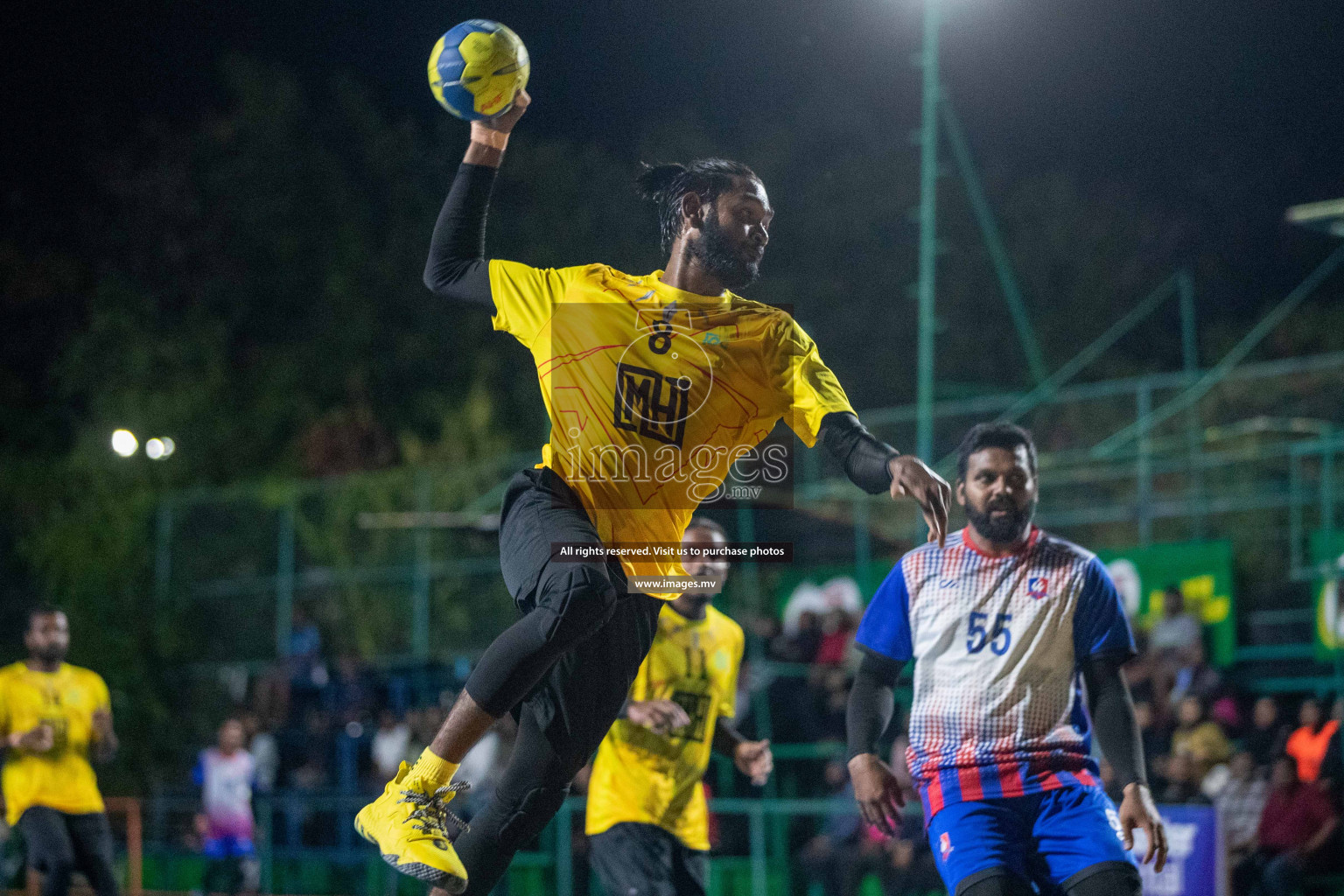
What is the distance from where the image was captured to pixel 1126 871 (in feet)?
14.6

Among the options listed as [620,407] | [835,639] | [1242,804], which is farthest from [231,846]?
[620,407]

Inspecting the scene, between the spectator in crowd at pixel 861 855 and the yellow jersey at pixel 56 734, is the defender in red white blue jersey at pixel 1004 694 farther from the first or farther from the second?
the yellow jersey at pixel 56 734

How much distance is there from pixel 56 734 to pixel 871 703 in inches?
252

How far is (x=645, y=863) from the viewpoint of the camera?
696cm

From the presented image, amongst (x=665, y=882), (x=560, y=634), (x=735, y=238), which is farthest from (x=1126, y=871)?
(x=665, y=882)

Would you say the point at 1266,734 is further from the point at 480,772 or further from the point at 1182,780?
the point at 480,772

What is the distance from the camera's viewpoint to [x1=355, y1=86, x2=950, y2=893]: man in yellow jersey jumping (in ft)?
15.9

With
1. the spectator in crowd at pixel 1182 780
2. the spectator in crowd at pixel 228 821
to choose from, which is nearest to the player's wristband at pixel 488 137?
the spectator in crowd at pixel 1182 780

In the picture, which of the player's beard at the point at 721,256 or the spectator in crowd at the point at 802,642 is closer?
the player's beard at the point at 721,256

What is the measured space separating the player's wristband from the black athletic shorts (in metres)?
3.34

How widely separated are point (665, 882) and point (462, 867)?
2.51 metres

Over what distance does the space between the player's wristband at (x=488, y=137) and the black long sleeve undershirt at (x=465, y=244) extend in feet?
0.25

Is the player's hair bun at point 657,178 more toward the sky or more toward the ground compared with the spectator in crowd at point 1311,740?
more toward the sky

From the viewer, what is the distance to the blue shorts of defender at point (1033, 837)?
457cm
